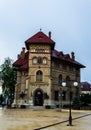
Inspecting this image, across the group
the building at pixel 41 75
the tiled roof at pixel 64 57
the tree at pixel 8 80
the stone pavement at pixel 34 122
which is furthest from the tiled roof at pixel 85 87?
the stone pavement at pixel 34 122

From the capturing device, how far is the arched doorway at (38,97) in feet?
222

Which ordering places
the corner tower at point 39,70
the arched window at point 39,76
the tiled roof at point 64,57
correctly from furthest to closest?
1. the tiled roof at point 64,57
2. the arched window at point 39,76
3. the corner tower at point 39,70

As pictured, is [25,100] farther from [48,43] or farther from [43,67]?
[48,43]

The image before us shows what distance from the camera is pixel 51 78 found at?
6838 centimetres

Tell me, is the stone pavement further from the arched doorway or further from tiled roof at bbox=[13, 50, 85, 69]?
tiled roof at bbox=[13, 50, 85, 69]

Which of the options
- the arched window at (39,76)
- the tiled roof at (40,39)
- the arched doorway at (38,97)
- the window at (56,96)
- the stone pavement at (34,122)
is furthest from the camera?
the window at (56,96)

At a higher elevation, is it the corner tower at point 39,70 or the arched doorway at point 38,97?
the corner tower at point 39,70

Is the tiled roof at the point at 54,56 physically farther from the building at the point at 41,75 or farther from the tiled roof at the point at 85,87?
the tiled roof at the point at 85,87

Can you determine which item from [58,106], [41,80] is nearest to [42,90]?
[41,80]

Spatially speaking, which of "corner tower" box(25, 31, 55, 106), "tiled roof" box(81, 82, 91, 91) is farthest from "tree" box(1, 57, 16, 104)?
"tiled roof" box(81, 82, 91, 91)

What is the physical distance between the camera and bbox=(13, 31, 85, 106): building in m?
67.8

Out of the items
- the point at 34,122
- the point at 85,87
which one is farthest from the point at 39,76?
the point at 85,87

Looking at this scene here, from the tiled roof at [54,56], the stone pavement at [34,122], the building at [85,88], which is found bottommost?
the stone pavement at [34,122]

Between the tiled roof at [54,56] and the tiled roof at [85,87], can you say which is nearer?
Result: the tiled roof at [54,56]
